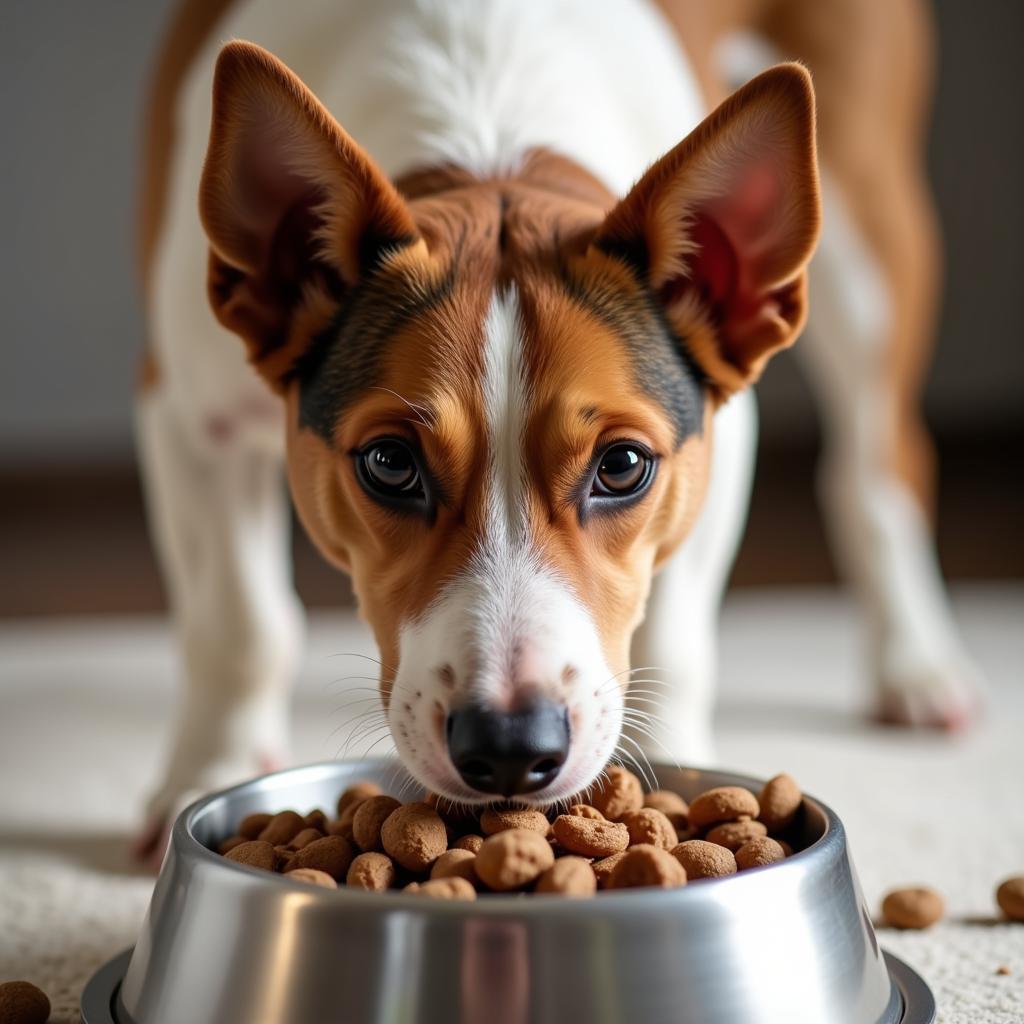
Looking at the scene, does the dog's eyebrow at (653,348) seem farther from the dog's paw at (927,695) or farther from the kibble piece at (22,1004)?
the dog's paw at (927,695)

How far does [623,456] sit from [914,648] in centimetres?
173

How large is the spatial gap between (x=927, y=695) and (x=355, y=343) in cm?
176

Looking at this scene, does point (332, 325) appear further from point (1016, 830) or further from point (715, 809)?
point (1016, 830)

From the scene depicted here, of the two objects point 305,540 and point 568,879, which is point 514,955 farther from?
point 305,540

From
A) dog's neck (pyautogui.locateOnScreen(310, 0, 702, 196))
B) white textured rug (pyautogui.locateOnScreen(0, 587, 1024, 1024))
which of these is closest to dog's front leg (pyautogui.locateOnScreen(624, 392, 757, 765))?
white textured rug (pyautogui.locateOnScreen(0, 587, 1024, 1024))

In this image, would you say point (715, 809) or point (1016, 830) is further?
point (1016, 830)

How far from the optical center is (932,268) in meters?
3.36

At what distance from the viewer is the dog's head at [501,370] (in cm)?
141

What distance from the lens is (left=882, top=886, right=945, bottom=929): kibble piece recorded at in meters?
1.71

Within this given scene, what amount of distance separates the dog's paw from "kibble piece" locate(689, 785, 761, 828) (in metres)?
1.53

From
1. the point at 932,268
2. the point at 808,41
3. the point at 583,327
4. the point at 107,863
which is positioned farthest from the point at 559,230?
the point at 932,268

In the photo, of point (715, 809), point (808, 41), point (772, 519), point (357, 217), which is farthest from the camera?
point (772, 519)

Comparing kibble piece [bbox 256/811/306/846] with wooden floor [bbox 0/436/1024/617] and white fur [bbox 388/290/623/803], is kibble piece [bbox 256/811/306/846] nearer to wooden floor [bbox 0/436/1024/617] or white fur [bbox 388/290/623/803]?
white fur [bbox 388/290/623/803]

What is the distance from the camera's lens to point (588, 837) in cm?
138
